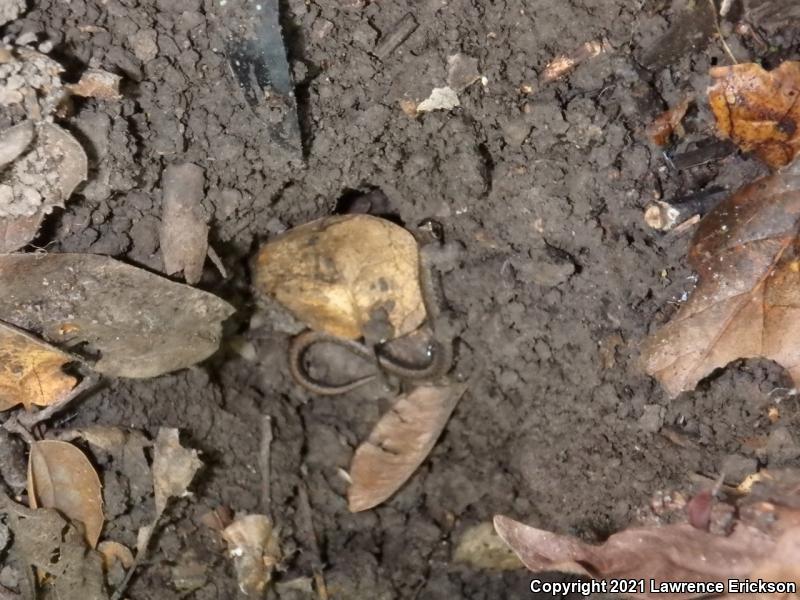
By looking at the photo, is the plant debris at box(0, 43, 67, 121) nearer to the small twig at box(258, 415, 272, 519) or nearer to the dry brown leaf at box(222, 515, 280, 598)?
the small twig at box(258, 415, 272, 519)

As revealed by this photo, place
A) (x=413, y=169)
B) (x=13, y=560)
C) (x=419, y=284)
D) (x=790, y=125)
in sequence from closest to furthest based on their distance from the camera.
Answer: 1. (x=790, y=125)
2. (x=13, y=560)
3. (x=413, y=169)
4. (x=419, y=284)

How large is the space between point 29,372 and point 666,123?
5.57 ft

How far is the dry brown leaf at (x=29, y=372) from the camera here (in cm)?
184

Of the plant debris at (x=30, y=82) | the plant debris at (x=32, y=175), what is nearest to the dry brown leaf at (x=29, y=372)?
the plant debris at (x=32, y=175)

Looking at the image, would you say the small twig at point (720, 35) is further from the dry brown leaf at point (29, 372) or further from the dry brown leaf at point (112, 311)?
the dry brown leaf at point (29, 372)

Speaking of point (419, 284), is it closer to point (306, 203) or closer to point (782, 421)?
point (306, 203)

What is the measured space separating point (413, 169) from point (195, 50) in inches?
24.9

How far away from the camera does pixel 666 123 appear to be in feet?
6.09

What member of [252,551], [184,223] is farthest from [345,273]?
[252,551]

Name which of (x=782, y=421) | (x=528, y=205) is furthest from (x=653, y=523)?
(x=528, y=205)

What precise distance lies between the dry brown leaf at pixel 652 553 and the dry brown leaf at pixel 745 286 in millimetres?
414

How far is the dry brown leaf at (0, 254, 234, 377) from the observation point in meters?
1.84

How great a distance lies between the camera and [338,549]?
2355mm

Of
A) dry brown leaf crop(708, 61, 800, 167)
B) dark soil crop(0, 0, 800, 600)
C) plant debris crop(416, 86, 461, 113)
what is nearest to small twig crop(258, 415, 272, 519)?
dark soil crop(0, 0, 800, 600)
